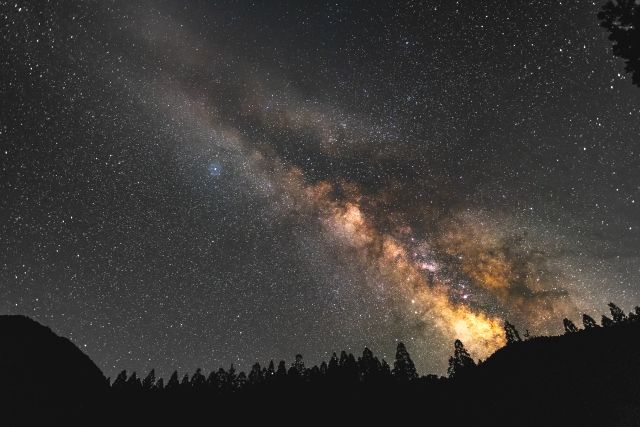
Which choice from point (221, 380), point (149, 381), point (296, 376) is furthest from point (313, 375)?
point (149, 381)

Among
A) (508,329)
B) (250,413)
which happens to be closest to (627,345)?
(508,329)

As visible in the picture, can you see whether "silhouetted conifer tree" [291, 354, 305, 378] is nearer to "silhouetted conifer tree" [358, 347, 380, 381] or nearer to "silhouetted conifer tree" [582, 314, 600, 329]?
"silhouetted conifer tree" [358, 347, 380, 381]

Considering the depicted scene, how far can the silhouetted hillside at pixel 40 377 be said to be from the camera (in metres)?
31.2

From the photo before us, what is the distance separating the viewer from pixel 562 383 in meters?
41.1

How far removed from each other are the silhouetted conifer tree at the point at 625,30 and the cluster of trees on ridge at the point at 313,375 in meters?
65.3

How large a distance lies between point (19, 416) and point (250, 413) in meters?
40.1

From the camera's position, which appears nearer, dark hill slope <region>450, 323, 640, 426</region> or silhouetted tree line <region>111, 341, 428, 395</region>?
dark hill slope <region>450, 323, 640, 426</region>

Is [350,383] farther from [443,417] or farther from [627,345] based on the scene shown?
[627,345]

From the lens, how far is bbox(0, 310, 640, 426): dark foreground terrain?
33781 millimetres

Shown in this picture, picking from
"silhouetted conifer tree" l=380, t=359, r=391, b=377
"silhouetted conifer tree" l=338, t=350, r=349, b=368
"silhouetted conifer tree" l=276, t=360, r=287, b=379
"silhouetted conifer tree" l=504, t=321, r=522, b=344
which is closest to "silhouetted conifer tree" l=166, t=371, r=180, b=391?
"silhouetted conifer tree" l=276, t=360, r=287, b=379

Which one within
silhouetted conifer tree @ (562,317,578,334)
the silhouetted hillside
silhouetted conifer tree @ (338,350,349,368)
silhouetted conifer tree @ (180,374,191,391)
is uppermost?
silhouetted conifer tree @ (562,317,578,334)

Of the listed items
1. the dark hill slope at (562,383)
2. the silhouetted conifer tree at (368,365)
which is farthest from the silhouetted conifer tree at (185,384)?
the dark hill slope at (562,383)

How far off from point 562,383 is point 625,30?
42.6m

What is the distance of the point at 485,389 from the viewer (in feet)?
160
